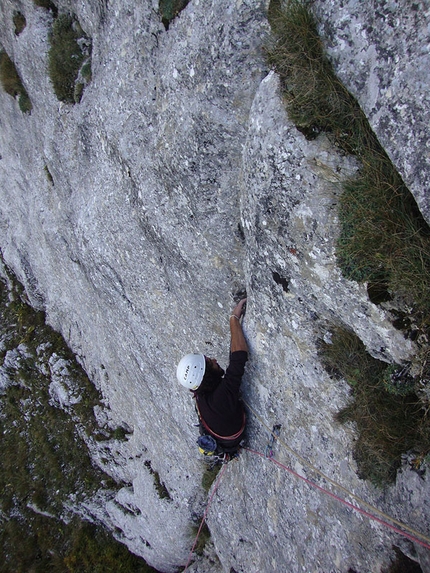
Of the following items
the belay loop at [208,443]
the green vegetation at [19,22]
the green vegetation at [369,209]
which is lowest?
the belay loop at [208,443]

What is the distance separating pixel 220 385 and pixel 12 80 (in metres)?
13.5

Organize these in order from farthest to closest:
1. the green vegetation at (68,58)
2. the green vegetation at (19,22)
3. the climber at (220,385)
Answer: the green vegetation at (19,22) → the green vegetation at (68,58) → the climber at (220,385)

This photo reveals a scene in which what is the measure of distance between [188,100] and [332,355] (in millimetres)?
5333

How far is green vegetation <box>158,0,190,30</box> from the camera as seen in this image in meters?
7.05

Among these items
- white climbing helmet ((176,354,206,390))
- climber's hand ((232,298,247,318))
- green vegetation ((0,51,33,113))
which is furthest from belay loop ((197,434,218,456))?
green vegetation ((0,51,33,113))

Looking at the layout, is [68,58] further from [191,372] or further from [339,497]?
[339,497]

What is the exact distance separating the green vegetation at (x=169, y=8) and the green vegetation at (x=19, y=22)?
306 inches

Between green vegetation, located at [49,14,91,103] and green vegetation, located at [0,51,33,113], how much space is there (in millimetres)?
2912

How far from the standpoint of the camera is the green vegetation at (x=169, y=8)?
23.1 feet

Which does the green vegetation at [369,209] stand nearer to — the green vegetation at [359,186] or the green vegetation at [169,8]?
the green vegetation at [359,186]

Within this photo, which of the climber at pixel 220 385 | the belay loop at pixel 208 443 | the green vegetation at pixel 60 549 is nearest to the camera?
the climber at pixel 220 385

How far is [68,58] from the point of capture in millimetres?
11133

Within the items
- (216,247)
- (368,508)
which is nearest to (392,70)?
(216,247)

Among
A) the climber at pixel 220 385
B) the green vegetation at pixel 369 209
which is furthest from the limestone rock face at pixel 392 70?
the climber at pixel 220 385
